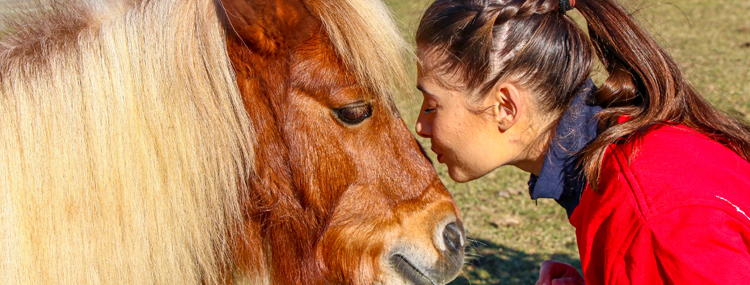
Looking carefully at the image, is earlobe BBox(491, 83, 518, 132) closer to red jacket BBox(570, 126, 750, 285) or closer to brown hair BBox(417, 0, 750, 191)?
brown hair BBox(417, 0, 750, 191)

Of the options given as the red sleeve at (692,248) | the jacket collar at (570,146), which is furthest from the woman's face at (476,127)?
the red sleeve at (692,248)

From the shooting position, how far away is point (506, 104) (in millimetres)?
1789

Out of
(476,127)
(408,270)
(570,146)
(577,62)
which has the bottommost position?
(408,270)

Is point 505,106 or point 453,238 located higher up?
point 505,106

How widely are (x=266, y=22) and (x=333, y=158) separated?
461 millimetres

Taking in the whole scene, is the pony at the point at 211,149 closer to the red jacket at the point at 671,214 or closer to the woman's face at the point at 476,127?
the woman's face at the point at 476,127

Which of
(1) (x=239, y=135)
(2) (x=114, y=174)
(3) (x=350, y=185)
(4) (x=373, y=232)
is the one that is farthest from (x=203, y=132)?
(4) (x=373, y=232)

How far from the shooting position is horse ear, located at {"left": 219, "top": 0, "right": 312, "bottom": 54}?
5.37ft

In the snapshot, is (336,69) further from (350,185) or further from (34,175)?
(34,175)

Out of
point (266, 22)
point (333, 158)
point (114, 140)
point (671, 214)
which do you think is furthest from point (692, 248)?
point (114, 140)

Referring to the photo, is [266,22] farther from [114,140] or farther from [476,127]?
[476,127]

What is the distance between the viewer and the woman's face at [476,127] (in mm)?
1797

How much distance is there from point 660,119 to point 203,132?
1.31 m

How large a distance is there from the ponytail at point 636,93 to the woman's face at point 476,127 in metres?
0.24
